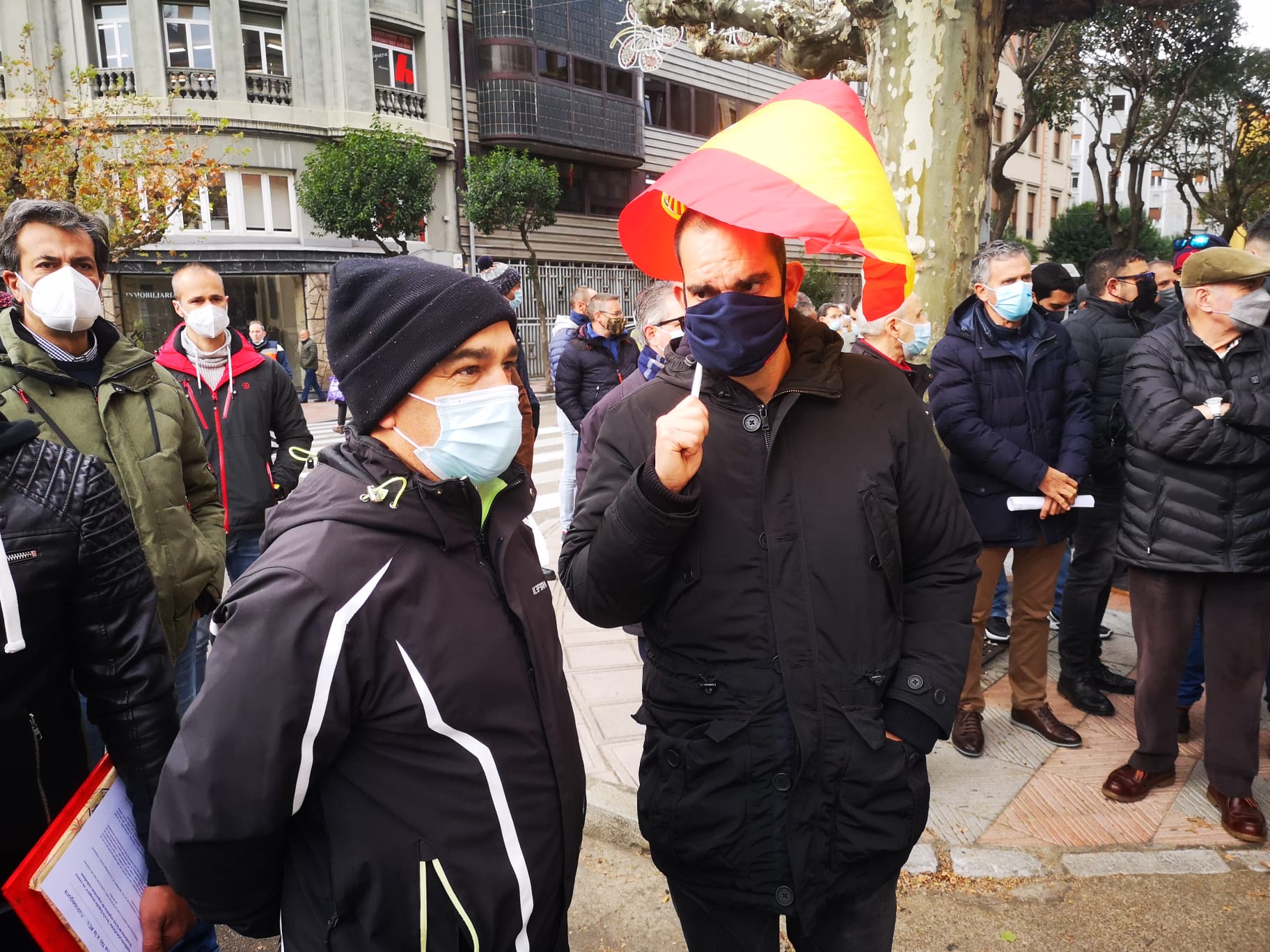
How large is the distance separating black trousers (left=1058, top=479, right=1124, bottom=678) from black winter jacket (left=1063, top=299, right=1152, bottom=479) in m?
0.19

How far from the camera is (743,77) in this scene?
3256 centimetres

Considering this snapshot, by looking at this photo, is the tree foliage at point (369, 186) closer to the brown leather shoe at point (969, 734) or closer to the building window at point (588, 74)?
the building window at point (588, 74)

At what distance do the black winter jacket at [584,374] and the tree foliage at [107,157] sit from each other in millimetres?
7366

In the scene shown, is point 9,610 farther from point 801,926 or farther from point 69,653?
point 801,926

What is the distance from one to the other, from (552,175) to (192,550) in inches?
866

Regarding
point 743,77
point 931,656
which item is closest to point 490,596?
point 931,656

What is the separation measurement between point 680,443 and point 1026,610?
10.4 ft

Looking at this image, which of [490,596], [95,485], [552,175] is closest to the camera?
[490,596]

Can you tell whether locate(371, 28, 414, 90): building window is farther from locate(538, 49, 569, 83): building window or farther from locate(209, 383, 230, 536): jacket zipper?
locate(209, 383, 230, 536): jacket zipper

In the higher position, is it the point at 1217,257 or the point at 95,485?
the point at 1217,257

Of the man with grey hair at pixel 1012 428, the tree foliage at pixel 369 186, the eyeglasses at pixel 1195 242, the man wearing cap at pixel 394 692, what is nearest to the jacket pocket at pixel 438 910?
the man wearing cap at pixel 394 692

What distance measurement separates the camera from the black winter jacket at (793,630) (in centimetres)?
191

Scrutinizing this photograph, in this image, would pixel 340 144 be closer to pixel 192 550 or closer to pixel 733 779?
pixel 192 550

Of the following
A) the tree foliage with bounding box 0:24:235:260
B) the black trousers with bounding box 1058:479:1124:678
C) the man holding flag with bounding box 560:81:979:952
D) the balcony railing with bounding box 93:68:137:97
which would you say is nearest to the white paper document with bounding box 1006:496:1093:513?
the black trousers with bounding box 1058:479:1124:678
